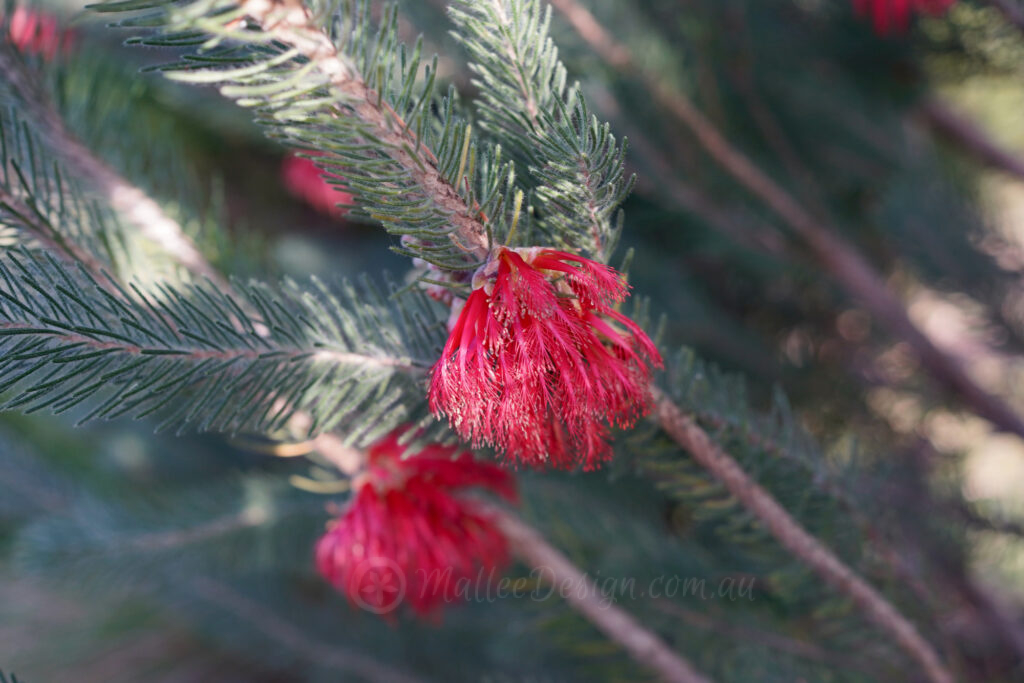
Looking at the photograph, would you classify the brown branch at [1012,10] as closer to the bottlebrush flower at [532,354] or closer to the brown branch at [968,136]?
the brown branch at [968,136]

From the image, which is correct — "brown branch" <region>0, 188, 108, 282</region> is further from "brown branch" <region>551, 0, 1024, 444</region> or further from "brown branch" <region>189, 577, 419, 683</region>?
"brown branch" <region>189, 577, 419, 683</region>

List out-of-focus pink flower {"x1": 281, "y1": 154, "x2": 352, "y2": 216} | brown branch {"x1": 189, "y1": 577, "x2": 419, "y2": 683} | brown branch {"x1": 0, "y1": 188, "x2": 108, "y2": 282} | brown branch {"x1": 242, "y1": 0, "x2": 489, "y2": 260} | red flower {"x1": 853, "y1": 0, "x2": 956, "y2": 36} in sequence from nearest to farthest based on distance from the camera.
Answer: brown branch {"x1": 242, "y1": 0, "x2": 489, "y2": 260}, brown branch {"x1": 0, "y1": 188, "x2": 108, "y2": 282}, red flower {"x1": 853, "y1": 0, "x2": 956, "y2": 36}, brown branch {"x1": 189, "y1": 577, "x2": 419, "y2": 683}, out-of-focus pink flower {"x1": 281, "y1": 154, "x2": 352, "y2": 216}

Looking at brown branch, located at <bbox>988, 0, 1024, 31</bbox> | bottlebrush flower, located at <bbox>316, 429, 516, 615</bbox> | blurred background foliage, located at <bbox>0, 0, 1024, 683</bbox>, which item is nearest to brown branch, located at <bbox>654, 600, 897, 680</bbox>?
blurred background foliage, located at <bbox>0, 0, 1024, 683</bbox>

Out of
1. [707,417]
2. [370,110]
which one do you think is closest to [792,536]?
[707,417]

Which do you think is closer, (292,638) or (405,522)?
(405,522)

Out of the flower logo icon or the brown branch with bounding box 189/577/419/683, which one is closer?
the flower logo icon

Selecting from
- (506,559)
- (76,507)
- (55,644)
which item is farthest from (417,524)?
(55,644)

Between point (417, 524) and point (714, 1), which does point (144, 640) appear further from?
point (714, 1)

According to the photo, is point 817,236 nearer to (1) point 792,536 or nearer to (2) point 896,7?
(2) point 896,7
